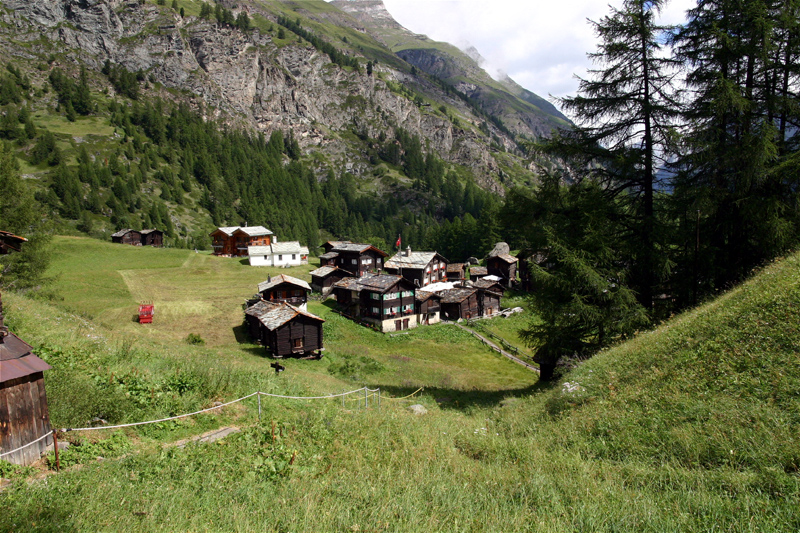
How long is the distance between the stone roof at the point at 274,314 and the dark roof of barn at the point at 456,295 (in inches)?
1001

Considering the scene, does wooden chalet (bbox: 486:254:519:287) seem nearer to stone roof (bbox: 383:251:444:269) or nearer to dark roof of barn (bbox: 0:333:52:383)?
stone roof (bbox: 383:251:444:269)

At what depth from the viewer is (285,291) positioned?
46.8 metres

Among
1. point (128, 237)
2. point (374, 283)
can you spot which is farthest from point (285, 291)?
point (128, 237)

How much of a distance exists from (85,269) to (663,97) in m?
65.8

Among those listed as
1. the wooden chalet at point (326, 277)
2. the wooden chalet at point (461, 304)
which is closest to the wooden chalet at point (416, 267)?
the wooden chalet at point (326, 277)

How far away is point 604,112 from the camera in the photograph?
1602 cm

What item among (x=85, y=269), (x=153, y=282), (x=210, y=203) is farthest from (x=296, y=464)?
(x=210, y=203)

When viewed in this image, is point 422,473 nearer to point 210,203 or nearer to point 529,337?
point 529,337

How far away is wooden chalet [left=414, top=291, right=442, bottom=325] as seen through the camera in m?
52.9

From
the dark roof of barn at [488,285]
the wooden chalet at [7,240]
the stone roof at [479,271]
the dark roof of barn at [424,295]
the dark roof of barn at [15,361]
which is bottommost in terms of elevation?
the dark roof of barn at [424,295]

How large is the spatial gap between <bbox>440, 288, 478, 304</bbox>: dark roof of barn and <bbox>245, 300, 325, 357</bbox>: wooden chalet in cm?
2511

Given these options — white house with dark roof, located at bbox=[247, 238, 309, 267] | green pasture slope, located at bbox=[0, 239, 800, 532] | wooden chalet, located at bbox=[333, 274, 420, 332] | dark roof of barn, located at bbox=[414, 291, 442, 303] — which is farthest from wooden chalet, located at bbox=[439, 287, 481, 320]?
green pasture slope, located at bbox=[0, 239, 800, 532]

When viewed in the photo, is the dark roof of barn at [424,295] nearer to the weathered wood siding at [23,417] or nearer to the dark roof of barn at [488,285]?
the dark roof of barn at [488,285]

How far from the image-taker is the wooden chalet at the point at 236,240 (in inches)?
3351
